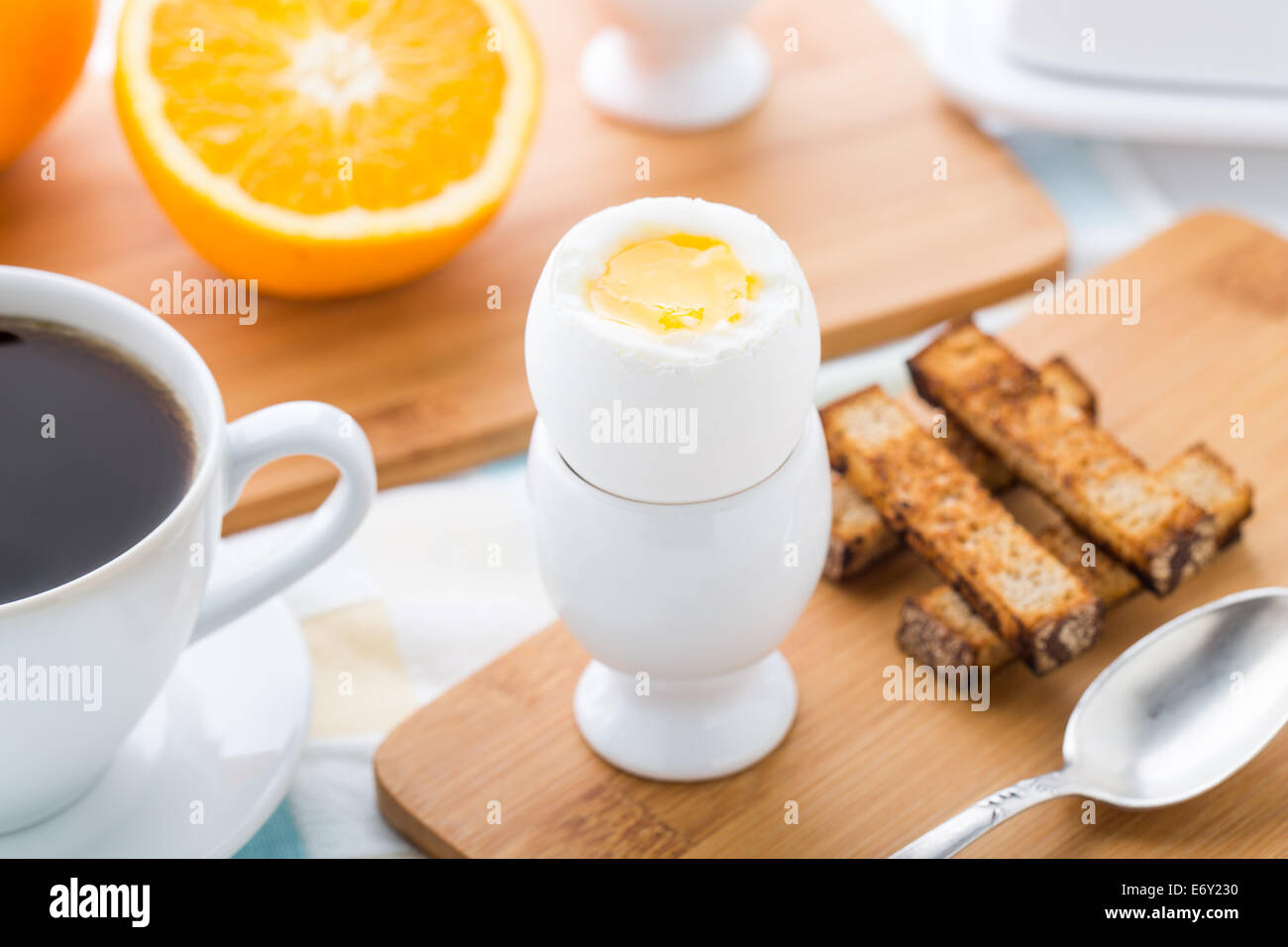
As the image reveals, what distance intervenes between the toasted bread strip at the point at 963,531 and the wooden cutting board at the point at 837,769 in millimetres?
51

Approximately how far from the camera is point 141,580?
0.74 m

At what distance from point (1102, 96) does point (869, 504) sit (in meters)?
0.60

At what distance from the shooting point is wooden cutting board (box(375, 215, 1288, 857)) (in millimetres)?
887

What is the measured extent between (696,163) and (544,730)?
0.63 m

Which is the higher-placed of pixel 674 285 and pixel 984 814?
pixel 674 285

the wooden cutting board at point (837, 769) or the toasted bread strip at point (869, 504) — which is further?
the toasted bread strip at point (869, 504)

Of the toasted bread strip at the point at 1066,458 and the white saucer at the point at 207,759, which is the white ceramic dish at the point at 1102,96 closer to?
the toasted bread strip at the point at 1066,458

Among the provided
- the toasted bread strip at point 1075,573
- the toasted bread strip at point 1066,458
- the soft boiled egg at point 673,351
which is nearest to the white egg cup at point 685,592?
the soft boiled egg at point 673,351

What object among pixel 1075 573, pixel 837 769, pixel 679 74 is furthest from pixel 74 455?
pixel 679 74

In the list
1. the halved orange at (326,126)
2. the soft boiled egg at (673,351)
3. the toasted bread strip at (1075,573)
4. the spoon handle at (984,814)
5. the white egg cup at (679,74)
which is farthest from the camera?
the white egg cup at (679,74)

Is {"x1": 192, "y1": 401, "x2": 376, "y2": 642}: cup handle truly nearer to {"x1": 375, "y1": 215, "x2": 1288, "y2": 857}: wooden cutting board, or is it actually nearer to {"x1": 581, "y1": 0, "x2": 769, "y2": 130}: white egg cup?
{"x1": 375, "y1": 215, "x2": 1288, "y2": 857}: wooden cutting board

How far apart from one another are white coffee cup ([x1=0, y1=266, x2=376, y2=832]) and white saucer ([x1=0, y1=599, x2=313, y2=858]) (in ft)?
0.07

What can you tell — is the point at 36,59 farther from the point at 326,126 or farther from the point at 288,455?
the point at 288,455

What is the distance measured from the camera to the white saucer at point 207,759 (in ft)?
2.79
